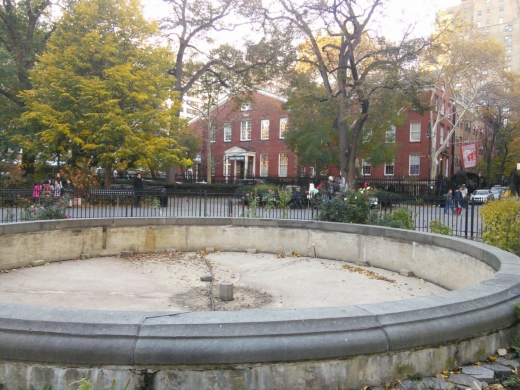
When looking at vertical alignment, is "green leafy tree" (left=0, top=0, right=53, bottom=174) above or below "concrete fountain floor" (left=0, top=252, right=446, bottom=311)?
above

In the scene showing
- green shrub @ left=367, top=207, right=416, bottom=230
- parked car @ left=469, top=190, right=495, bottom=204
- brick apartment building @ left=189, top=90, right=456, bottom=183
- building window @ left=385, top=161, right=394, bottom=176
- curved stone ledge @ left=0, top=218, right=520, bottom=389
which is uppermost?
brick apartment building @ left=189, top=90, right=456, bottom=183

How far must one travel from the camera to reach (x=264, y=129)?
2126 inches

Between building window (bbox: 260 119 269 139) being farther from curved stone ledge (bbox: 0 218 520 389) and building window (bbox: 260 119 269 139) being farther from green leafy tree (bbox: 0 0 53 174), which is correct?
curved stone ledge (bbox: 0 218 520 389)

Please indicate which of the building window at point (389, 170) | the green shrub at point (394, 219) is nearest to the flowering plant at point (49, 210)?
the green shrub at point (394, 219)

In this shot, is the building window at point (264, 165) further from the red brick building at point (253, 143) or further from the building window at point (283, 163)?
the building window at point (283, 163)

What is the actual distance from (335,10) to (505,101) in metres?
27.9

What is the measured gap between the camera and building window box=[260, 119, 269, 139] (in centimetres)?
5369

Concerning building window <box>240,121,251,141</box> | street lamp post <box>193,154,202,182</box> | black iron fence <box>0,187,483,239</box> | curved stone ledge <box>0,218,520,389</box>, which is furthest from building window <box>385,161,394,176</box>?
curved stone ledge <box>0,218,520,389</box>

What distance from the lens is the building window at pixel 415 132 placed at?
47.3 meters

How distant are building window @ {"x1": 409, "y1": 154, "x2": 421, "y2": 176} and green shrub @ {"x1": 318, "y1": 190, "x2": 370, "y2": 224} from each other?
37598 millimetres

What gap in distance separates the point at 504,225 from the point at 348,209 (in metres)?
4.13

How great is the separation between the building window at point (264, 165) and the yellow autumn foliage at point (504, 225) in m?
45.0

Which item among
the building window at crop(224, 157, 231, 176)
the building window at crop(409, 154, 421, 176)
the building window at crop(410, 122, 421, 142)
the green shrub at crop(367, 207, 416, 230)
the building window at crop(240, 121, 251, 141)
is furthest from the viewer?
the building window at crop(224, 157, 231, 176)

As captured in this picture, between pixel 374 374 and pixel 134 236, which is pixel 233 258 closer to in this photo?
pixel 134 236
